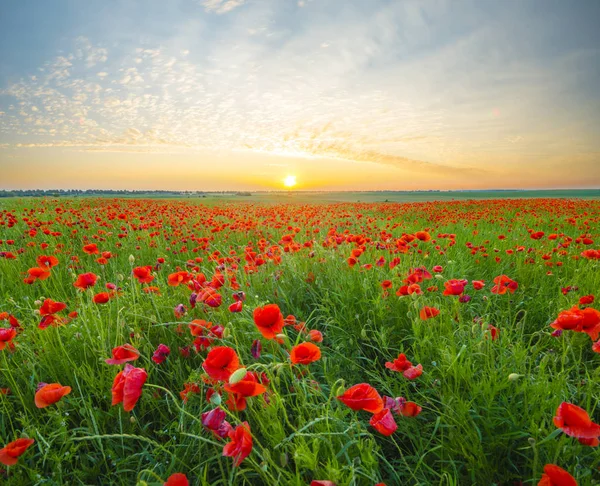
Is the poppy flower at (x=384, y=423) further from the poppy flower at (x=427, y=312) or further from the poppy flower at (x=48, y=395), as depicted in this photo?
the poppy flower at (x=48, y=395)

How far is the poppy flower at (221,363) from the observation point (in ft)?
3.72

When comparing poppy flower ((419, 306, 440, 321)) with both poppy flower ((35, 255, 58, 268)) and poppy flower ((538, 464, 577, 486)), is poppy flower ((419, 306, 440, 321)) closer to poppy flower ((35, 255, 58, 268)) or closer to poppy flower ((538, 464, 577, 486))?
poppy flower ((538, 464, 577, 486))

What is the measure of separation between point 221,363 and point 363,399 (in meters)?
0.49

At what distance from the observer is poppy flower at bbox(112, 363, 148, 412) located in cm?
114

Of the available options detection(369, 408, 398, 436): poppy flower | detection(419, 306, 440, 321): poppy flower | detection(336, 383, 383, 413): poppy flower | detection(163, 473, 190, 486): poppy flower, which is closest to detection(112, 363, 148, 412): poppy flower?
detection(163, 473, 190, 486): poppy flower

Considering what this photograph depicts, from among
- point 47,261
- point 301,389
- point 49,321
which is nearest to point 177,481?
point 301,389

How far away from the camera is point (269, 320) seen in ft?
4.26

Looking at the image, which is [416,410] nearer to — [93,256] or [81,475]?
[81,475]

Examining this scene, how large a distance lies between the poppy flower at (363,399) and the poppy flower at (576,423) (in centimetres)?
55

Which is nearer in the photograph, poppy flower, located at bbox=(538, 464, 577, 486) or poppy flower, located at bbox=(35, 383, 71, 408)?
poppy flower, located at bbox=(538, 464, 577, 486)

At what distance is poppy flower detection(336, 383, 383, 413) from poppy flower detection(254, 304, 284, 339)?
14.1 inches

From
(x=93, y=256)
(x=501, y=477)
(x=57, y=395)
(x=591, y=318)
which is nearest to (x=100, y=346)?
(x=57, y=395)

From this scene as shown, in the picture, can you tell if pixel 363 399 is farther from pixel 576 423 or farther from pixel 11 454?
pixel 11 454

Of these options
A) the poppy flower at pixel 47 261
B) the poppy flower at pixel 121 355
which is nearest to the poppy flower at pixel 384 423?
the poppy flower at pixel 121 355
